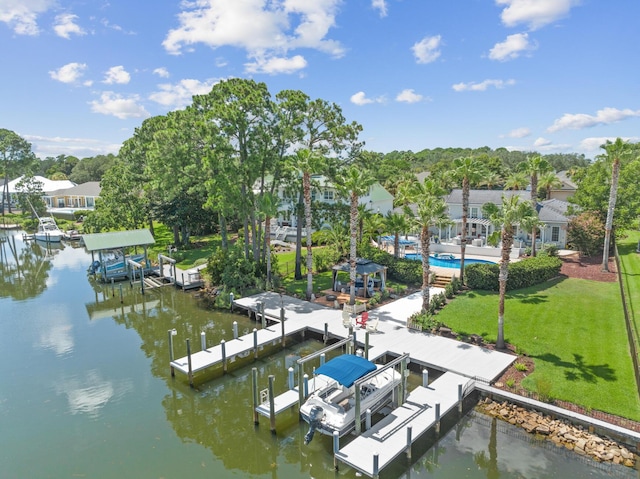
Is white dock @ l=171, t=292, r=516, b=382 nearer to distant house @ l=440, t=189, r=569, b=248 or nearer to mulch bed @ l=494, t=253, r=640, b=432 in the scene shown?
mulch bed @ l=494, t=253, r=640, b=432

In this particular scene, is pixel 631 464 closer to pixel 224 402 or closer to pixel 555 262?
pixel 224 402

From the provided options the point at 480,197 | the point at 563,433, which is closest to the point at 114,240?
the point at 563,433

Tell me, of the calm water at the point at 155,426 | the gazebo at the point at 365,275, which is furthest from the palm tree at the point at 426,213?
the calm water at the point at 155,426

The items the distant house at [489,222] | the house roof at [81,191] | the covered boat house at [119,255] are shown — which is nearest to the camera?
the covered boat house at [119,255]

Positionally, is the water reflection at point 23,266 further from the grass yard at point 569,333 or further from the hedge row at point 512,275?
the grass yard at point 569,333

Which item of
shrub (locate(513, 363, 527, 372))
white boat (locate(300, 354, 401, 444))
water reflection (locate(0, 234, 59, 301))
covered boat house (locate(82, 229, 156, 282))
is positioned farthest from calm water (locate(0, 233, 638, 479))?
water reflection (locate(0, 234, 59, 301))

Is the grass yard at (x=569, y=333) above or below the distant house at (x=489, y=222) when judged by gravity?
below
